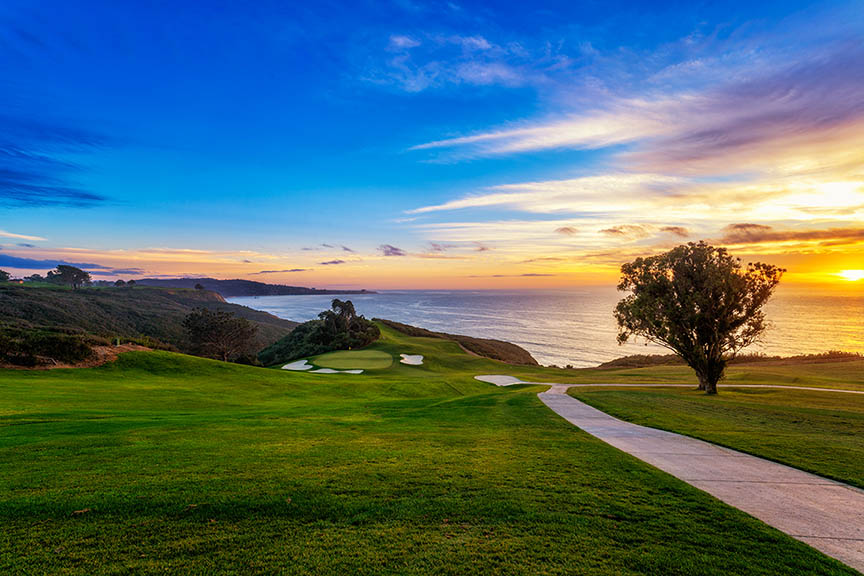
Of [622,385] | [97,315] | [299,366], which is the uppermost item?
[622,385]

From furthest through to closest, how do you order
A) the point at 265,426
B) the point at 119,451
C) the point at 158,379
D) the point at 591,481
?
the point at 158,379 → the point at 265,426 → the point at 119,451 → the point at 591,481

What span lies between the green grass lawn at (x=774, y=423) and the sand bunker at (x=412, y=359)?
75.2ft

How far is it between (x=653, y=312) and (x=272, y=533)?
24594 mm

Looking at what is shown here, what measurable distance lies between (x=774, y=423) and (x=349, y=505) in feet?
48.7

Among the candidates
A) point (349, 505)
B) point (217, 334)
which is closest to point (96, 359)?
point (349, 505)

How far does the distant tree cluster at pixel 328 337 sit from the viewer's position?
2270 inches

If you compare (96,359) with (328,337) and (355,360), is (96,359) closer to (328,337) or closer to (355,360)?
(355,360)

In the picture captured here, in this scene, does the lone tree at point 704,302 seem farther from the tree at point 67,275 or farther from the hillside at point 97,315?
the tree at point 67,275

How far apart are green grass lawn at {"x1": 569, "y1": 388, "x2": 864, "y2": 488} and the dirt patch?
2880 centimetres

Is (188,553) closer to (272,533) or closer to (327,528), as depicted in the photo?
(272,533)

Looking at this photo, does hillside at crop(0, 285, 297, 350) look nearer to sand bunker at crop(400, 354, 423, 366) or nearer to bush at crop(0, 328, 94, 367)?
bush at crop(0, 328, 94, 367)

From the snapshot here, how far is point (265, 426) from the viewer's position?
1148 centimetres

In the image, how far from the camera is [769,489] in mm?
6895

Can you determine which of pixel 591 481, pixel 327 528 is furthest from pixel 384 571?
pixel 591 481
